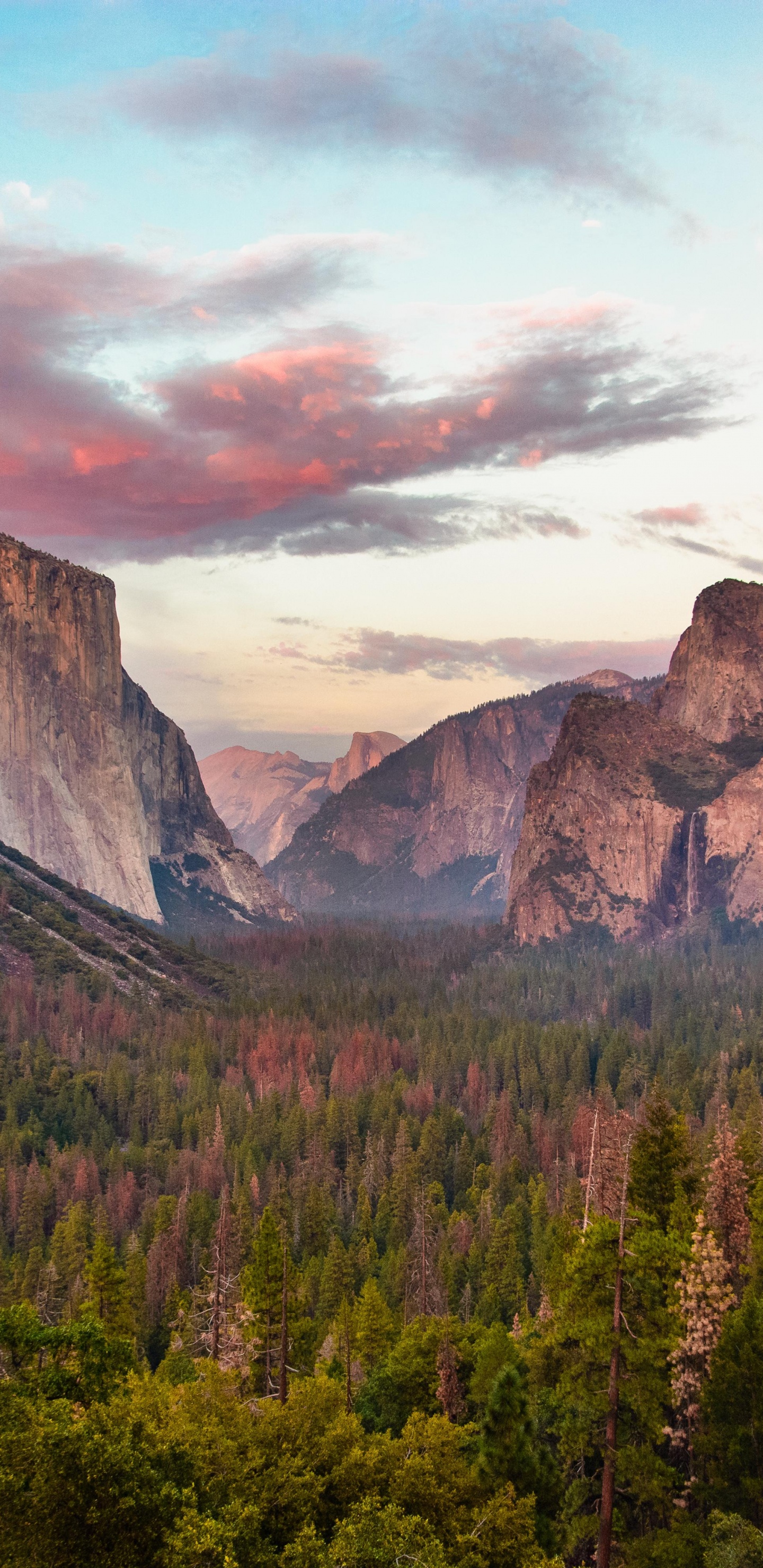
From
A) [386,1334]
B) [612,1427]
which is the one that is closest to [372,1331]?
[386,1334]

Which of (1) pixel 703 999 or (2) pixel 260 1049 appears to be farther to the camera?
(1) pixel 703 999

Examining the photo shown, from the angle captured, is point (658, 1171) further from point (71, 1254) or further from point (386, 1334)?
point (71, 1254)

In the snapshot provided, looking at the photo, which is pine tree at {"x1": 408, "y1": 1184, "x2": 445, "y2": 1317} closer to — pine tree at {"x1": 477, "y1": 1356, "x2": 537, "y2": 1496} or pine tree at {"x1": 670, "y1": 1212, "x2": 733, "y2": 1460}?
pine tree at {"x1": 477, "y1": 1356, "x2": 537, "y2": 1496}

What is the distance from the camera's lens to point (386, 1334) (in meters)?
55.1

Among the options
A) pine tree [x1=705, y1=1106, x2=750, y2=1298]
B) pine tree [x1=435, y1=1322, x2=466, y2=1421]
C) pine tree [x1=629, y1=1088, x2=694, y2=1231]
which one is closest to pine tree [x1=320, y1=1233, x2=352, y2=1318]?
pine tree [x1=435, y1=1322, x2=466, y2=1421]

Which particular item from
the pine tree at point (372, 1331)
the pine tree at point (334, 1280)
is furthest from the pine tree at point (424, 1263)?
the pine tree at point (334, 1280)

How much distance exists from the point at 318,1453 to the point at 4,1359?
9.91 m

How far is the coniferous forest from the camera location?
27547 mm

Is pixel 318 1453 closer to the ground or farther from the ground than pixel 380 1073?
farther from the ground

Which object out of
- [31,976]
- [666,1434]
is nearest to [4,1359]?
[666,1434]

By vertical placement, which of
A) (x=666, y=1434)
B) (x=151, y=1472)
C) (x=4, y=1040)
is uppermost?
(x=151, y=1472)

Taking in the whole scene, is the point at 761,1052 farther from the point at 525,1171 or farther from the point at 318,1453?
the point at 318,1453

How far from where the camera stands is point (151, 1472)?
85.7 ft

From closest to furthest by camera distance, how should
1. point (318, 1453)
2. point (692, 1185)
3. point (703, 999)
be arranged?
point (318, 1453) < point (692, 1185) < point (703, 999)
